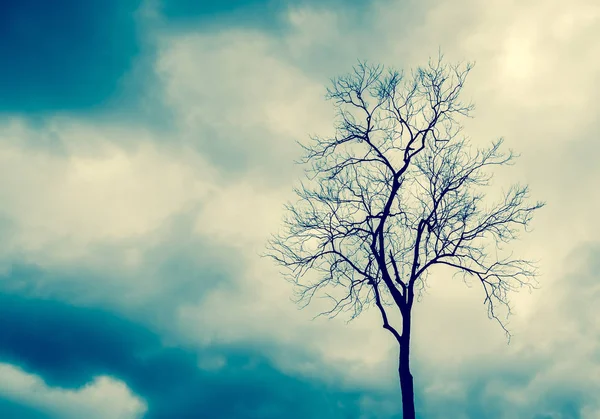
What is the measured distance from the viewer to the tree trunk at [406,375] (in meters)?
14.4

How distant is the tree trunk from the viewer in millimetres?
14422

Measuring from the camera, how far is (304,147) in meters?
17.1

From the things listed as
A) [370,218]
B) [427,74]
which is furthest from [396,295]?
[427,74]

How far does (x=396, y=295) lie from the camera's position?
1559 centimetres

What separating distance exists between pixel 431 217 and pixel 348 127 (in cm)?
376

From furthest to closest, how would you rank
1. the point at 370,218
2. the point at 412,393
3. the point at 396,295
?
the point at 370,218
the point at 396,295
the point at 412,393

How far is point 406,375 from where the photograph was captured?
14867 mm

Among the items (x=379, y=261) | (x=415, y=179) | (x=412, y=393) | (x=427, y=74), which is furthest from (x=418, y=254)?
(x=427, y=74)

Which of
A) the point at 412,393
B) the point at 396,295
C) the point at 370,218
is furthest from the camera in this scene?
the point at 370,218

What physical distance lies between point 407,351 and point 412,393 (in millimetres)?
1095

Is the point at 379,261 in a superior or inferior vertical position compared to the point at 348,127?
inferior

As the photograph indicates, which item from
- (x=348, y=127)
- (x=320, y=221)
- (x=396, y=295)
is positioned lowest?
(x=396, y=295)

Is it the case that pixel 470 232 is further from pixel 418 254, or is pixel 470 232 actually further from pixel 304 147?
pixel 304 147

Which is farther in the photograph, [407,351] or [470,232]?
[470,232]
